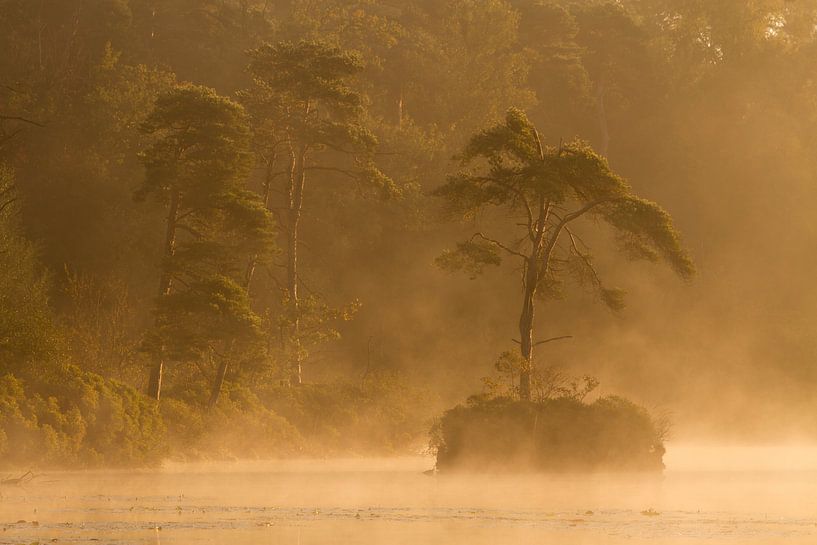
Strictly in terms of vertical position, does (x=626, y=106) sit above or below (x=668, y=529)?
above

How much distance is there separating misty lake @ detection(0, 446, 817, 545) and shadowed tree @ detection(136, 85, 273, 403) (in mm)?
8394

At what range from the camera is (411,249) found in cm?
7850

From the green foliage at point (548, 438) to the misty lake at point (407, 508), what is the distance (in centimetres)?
163

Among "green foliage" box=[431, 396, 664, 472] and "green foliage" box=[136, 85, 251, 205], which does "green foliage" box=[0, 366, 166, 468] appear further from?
"green foliage" box=[431, 396, 664, 472]

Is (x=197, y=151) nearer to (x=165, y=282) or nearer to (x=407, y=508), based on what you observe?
(x=165, y=282)

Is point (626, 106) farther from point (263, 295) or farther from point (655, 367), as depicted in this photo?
point (263, 295)

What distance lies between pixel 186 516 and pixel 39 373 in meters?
18.5

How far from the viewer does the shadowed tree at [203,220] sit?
4622cm

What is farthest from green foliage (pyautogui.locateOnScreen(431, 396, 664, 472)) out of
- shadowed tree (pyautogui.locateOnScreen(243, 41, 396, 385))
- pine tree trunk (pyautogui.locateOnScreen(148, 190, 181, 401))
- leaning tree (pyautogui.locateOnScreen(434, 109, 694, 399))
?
shadowed tree (pyautogui.locateOnScreen(243, 41, 396, 385))

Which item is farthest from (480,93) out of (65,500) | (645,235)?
(65,500)

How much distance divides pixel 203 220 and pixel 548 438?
1743 centimetres

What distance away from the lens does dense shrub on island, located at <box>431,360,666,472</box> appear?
39125mm

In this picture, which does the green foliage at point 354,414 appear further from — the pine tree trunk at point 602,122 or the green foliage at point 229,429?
the pine tree trunk at point 602,122

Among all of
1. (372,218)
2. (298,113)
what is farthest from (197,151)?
(372,218)
